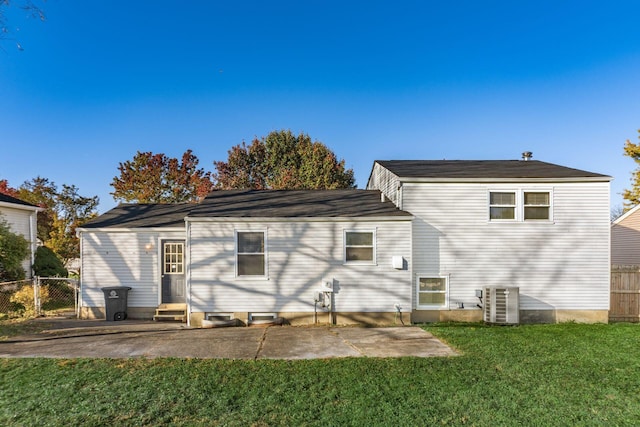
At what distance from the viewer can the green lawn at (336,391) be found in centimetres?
425

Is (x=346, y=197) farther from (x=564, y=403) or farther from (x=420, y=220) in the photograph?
(x=564, y=403)

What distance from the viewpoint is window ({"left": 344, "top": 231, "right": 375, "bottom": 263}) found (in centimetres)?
934

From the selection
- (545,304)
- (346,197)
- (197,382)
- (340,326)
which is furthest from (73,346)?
(545,304)

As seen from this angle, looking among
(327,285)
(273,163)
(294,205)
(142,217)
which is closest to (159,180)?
(273,163)

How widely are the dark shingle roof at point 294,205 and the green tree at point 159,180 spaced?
16.7 metres

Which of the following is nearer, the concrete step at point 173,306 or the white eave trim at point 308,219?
the white eave trim at point 308,219

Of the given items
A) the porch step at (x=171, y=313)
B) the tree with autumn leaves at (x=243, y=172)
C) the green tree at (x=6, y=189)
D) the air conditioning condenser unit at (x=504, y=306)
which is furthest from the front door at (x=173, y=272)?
the green tree at (x=6, y=189)

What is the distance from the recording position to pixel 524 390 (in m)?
5.00

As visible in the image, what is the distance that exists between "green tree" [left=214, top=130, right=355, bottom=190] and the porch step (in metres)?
17.0

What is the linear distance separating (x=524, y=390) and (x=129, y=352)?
273 inches

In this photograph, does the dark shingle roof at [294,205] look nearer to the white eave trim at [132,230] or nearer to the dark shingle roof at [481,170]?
the white eave trim at [132,230]

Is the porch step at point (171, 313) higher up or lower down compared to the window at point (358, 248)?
lower down

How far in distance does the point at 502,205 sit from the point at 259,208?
712 cm

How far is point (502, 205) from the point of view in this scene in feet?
32.5
